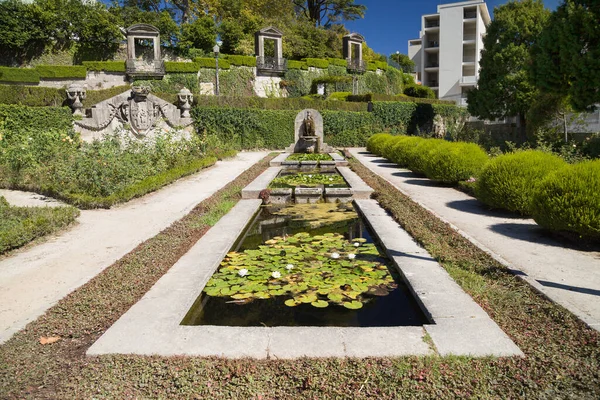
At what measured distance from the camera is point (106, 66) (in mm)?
31219

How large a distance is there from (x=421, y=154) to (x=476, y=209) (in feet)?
14.7

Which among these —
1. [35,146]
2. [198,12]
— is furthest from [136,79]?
[35,146]

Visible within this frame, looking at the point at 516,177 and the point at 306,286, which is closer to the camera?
the point at 306,286

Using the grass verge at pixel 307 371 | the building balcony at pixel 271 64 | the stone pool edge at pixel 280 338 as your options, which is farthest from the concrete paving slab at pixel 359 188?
the building balcony at pixel 271 64

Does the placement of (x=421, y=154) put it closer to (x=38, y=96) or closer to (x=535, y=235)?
(x=535, y=235)

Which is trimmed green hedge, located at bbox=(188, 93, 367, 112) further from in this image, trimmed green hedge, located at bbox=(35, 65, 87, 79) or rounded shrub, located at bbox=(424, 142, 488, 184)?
rounded shrub, located at bbox=(424, 142, 488, 184)

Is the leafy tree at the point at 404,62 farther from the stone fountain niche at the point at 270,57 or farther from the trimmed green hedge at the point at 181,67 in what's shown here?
the trimmed green hedge at the point at 181,67

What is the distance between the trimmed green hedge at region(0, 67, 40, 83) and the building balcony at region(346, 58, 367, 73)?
2568 centimetres

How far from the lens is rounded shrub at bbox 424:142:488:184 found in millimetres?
10062

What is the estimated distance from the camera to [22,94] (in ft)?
66.7

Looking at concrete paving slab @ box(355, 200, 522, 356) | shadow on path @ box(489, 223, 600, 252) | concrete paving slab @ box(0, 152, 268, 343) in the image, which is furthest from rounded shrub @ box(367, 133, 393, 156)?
concrete paving slab @ box(355, 200, 522, 356)

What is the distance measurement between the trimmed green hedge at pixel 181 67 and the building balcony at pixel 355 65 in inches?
585

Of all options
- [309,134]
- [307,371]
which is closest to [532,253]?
[307,371]

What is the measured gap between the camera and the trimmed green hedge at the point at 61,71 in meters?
29.4
